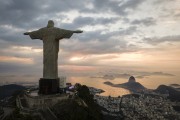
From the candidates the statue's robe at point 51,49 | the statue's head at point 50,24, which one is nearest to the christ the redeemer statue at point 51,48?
the statue's robe at point 51,49

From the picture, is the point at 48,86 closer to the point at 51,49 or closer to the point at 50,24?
the point at 51,49

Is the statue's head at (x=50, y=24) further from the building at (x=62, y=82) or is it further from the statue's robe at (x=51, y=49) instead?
the building at (x=62, y=82)

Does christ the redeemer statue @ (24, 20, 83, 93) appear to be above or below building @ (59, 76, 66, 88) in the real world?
above

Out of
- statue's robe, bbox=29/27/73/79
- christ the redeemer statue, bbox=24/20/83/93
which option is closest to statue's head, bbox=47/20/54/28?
christ the redeemer statue, bbox=24/20/83/93

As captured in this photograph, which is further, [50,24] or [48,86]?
[50,24]

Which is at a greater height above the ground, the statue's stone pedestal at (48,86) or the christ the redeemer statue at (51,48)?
the christ the redeemer statue at (51,48)

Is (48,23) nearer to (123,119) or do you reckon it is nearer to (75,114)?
(75,114)

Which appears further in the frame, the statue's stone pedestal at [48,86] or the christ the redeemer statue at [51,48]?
the christ the redeemer statue at [51,48]

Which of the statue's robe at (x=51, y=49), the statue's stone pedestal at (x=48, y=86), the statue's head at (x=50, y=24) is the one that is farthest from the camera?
the statue's head at (x=50, y=24)

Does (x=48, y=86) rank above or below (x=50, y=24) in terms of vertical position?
below

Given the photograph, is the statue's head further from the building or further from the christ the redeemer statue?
the building

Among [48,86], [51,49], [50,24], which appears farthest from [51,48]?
[48,86]
